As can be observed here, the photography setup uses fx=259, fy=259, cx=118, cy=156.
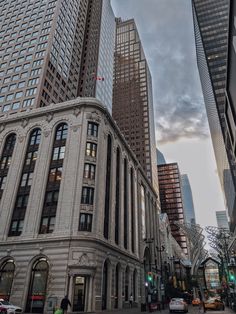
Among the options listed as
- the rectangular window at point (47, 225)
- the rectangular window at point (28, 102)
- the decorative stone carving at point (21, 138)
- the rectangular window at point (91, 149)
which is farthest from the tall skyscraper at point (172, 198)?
the rectangular window at point (47, 225)

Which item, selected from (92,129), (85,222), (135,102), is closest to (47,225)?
(85,222)

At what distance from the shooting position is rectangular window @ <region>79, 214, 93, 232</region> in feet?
111

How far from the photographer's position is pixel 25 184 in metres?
40.2

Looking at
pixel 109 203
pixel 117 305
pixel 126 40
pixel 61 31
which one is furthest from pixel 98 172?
pixel 126 40

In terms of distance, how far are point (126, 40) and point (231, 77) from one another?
19429 cm

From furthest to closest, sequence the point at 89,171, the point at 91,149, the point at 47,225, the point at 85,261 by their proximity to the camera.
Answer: the point at 91,149 → the point at 89,171 → the point at 47,225 → the point at 85,261

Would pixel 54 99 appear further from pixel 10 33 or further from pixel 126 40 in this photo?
pixel 126 40

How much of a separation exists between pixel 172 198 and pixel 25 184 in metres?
138

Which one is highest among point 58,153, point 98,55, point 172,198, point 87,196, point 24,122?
point 98,55

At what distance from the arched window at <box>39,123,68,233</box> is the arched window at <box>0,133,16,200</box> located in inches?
336

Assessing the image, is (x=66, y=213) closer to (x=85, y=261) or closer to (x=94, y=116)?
(x=85, y=261)

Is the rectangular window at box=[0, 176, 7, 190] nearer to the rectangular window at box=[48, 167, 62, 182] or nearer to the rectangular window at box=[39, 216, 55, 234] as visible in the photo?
the rectangular window at box=[48, 167, 62, 182]

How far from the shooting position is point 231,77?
12234 mm

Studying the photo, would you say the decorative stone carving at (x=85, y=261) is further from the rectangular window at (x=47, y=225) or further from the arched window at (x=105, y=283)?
the rectangular window at (x=47, y=225)
